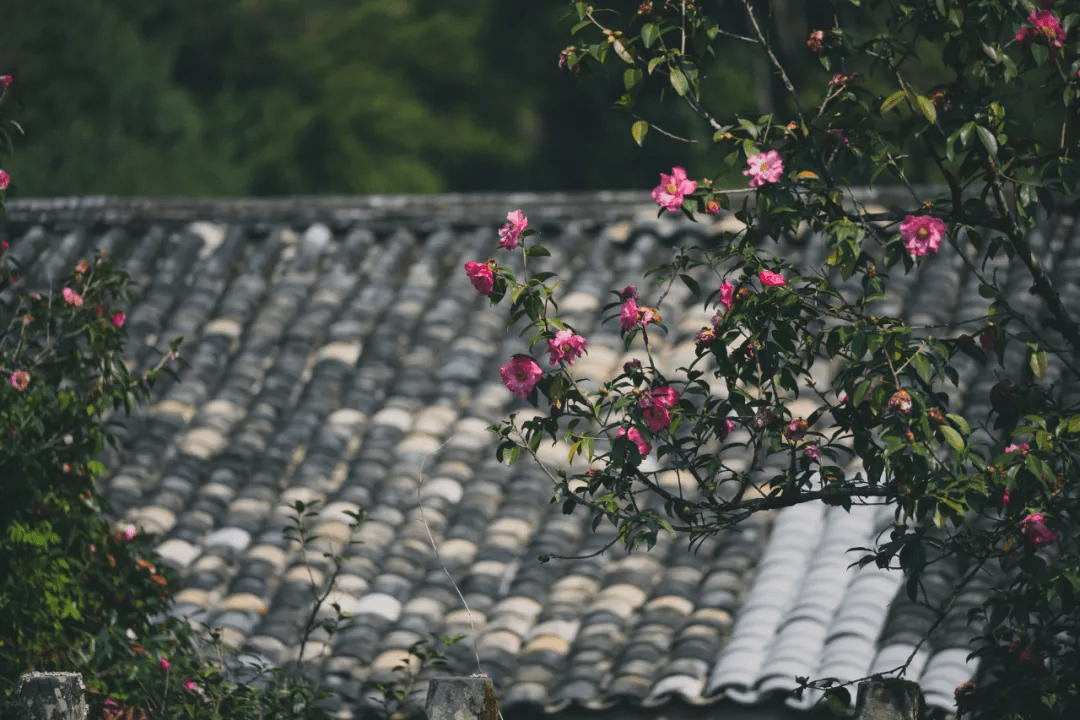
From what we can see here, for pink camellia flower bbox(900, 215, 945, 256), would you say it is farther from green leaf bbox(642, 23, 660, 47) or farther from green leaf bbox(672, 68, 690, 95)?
green leaf bbox(642, 23, 660, 47)

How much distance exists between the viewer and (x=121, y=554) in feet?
16.8

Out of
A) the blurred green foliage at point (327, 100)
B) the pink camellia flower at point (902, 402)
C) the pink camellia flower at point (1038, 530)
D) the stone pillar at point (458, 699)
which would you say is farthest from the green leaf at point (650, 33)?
the blurred green foliage at point (327, 100)

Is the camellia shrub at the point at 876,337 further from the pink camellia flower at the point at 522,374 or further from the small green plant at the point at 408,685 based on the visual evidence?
the small green plant at the point at 408,685

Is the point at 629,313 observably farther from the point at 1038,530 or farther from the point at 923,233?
the point at 1038,530

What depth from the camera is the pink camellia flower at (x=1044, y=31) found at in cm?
390

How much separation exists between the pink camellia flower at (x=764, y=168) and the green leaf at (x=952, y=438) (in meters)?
0.83

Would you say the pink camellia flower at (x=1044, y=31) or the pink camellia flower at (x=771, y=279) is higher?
the pink camellia flower at (x=1044, y=31)

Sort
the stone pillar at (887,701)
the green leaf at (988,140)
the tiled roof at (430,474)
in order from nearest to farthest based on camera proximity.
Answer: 1. the stone pillar at (887,701)
2. the green leaf at (988,140)
3. the tiled roof at (430,474)

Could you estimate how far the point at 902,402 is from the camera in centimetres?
351

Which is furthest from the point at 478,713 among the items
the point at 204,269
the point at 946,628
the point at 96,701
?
the point at 204,269

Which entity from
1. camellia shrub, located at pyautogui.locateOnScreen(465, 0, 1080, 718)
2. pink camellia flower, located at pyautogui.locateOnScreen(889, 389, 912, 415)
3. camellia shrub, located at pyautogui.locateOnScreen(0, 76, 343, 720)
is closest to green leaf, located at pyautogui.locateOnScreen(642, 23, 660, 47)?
camellia shrub, located at pyautogui.locateOnScreen(465, 0, 1080, 718)

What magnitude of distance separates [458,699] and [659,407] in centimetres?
95

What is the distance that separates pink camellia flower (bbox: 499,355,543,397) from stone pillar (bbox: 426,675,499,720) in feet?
2.56

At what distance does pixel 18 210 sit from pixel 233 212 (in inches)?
Result: 60.6
